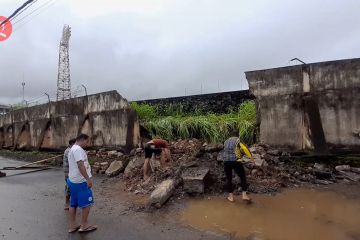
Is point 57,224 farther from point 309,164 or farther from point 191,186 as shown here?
point 309,164

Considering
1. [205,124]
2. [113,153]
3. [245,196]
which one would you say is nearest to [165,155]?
[205,124]

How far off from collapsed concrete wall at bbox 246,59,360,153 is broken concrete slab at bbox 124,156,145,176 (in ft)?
11.6

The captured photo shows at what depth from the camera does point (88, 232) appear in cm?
557

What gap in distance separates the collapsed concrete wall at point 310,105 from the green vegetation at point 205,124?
2.13 feet

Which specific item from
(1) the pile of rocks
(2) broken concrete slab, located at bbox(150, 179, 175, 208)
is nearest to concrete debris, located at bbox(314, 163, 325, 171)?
(1) the pile of rocks

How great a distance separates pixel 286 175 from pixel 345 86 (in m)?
2.68

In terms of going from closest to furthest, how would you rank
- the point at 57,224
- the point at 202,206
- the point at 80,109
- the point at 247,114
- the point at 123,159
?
the point at 57,224 < the point at 202,206 < the point at 247,114 < the point at 123,159 < the point at 80,109

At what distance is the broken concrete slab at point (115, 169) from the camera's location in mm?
10336

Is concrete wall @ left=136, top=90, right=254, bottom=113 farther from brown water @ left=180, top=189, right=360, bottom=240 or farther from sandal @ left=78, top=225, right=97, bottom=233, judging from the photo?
sandal @ left=78, top=225, right=97, bottom=233

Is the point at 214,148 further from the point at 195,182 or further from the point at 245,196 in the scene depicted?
the point at 245,196

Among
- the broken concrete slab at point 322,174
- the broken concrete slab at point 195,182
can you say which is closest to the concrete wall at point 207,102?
the broken concrete slab at point 322,174

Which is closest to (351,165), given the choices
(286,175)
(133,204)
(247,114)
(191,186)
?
(286,175)

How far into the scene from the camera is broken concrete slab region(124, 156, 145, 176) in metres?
9.81

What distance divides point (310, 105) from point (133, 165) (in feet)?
17.0
